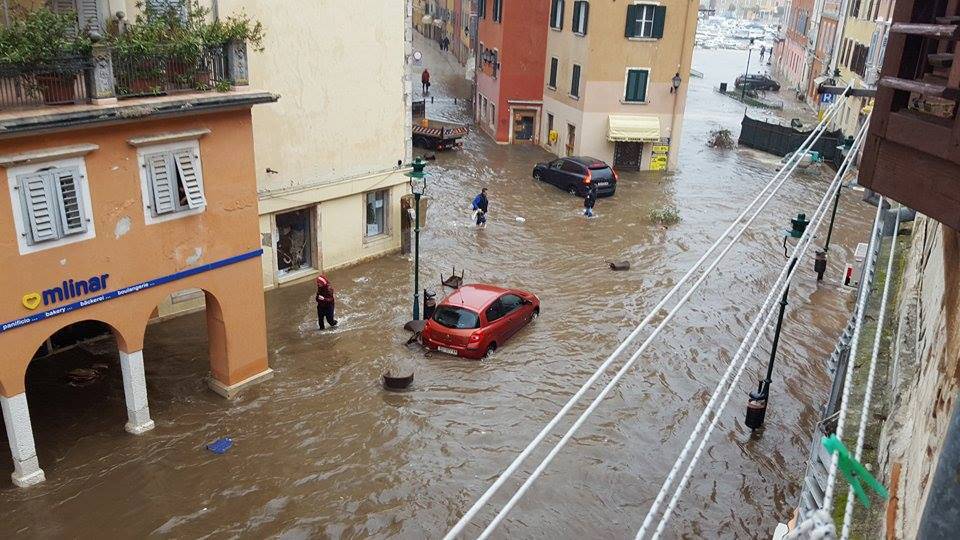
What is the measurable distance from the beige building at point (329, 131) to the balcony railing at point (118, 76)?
4.75 metres

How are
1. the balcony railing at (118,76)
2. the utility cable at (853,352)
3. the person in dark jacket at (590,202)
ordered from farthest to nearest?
the person in dark jacket at (590,202)
the balcony railing at (118,76)
the utility cable at (853,352)

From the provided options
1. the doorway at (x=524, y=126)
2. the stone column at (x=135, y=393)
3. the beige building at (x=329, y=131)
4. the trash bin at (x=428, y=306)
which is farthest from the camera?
the doorway at (x=524, y=126)

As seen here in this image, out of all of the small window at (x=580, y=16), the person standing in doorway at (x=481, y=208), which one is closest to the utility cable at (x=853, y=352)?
the person standing in doorway at (x=481, y=208)

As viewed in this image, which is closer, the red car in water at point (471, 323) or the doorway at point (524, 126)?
the red car in water at point (471, 323)

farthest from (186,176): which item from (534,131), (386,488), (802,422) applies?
(534,131)

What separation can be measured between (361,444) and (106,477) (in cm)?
432

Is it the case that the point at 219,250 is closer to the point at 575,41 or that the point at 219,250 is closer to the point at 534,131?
the point at 575,41

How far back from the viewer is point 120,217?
38.0ft

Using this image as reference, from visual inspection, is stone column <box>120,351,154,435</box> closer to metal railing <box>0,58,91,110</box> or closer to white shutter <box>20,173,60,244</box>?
white shutter <box>20,173,60,244</box>

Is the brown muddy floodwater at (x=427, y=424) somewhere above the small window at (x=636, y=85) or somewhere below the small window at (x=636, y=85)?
below

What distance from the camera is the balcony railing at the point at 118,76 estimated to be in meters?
10.2

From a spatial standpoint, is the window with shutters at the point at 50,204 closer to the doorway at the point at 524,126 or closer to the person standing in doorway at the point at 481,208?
the person standing in doorway at the point at 481,208

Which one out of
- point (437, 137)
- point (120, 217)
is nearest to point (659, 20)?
point (437, 137)

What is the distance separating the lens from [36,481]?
11.5m
